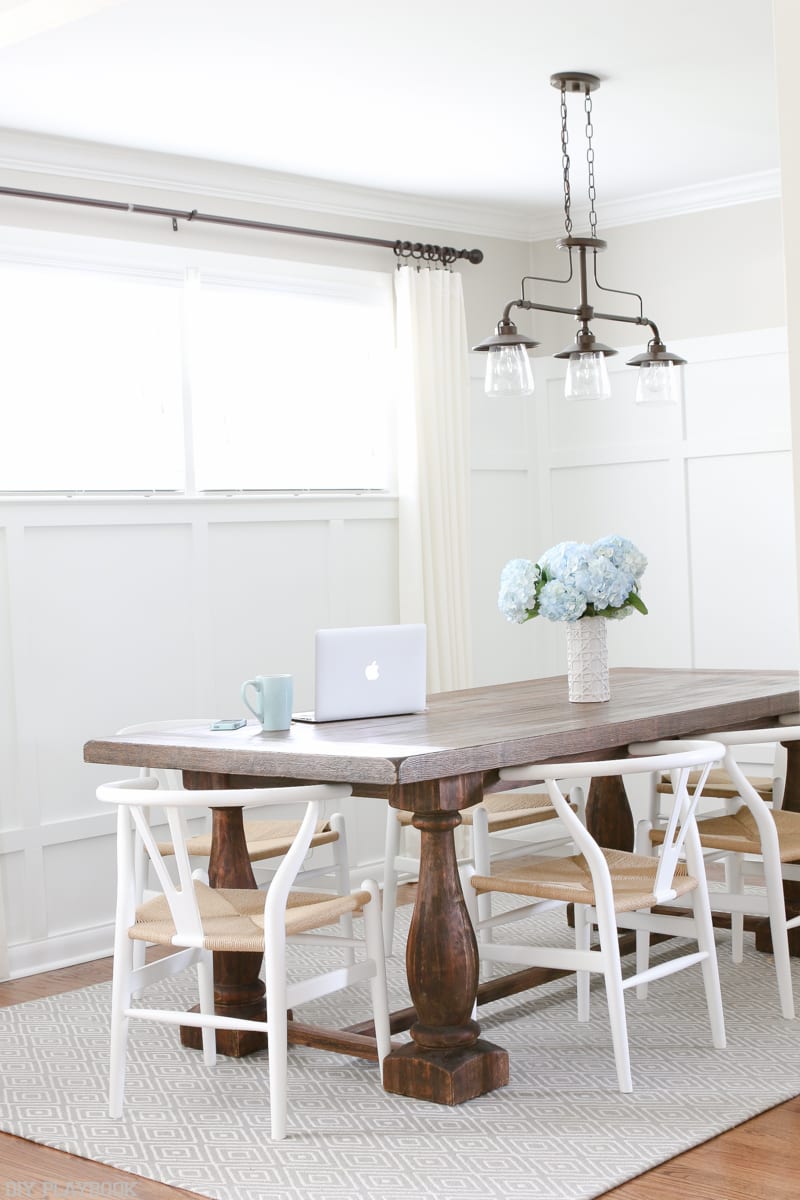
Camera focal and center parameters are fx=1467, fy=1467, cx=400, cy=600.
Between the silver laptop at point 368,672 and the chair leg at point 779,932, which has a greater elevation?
the silver laptop at point 368,672

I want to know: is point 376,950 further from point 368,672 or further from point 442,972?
point 368,672

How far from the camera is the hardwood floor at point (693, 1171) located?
278cm

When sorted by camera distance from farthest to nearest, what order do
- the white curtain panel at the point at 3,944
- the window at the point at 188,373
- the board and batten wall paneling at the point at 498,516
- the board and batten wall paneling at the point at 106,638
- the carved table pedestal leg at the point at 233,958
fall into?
the board and batten wall paneling at the point at 498,516 → the window at the point at 188,373 → the board and batten wall paneling at the point at 106,638 → the white curtain panel at the point at 3,944 → the carved table pedestal leg at the point at 233,958

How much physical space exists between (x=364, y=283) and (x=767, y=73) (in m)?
1.92

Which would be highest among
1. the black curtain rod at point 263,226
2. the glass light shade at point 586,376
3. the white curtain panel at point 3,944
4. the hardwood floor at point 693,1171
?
the black curtain rod at point 263,226

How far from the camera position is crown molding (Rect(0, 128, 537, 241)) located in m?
4.77

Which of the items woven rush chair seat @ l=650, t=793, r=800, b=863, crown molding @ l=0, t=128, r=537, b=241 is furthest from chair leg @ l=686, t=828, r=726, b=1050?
crown molding @ l=0, t=128, r=537, b=241

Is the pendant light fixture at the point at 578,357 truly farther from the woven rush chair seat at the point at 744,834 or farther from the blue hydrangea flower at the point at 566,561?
the woven rush chair seat at the point at 744,834

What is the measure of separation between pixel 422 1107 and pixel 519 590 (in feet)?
4.75

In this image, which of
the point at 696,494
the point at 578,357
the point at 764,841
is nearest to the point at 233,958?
the point at 764,841

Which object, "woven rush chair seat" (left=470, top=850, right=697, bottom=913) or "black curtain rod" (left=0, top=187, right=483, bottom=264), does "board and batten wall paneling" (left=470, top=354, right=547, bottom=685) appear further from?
"woven rush chair seat" (left=470, top=850, right=697, bottom=913)

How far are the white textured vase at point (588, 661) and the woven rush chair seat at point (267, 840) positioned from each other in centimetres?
82

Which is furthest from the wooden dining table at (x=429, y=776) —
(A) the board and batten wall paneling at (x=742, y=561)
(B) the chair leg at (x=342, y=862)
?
(A) the board and batten wall paneling at (x=742, y=561)

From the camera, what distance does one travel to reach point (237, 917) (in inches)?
129
